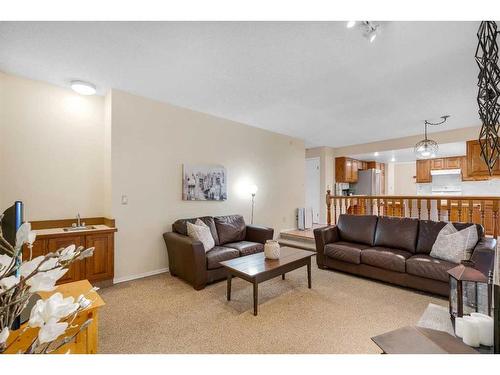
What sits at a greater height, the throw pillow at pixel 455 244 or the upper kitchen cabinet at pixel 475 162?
the upper kitchen cabinet at pixel 475 162

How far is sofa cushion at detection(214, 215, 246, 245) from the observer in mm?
3814

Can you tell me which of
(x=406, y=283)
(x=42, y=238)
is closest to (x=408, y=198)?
(x=406, y=283)

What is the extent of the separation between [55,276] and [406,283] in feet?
11.6

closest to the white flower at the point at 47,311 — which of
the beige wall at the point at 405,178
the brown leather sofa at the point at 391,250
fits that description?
the brown leather sofa at the point at 391,250

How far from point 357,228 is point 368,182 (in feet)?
12.7

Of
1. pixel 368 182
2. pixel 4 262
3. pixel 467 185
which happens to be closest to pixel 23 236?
pixel 4 262

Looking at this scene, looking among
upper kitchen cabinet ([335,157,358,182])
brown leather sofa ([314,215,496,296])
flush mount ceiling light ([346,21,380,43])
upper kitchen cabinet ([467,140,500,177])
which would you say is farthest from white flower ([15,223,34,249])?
upper kitchen cabinet ([335,157,358,182])

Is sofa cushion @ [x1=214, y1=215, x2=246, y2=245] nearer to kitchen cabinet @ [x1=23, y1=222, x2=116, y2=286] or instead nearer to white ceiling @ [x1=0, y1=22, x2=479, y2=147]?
kitchen cabinet @ [x1=23, y1=222, x2=116, y2=286]

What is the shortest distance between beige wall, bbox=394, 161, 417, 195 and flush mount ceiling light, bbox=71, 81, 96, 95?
9.09 m

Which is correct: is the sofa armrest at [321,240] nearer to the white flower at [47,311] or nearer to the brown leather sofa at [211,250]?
the brown leather sofa at [211,250]

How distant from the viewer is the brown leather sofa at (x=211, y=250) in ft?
9.73

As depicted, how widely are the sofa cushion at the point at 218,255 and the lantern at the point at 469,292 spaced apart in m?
2.36
